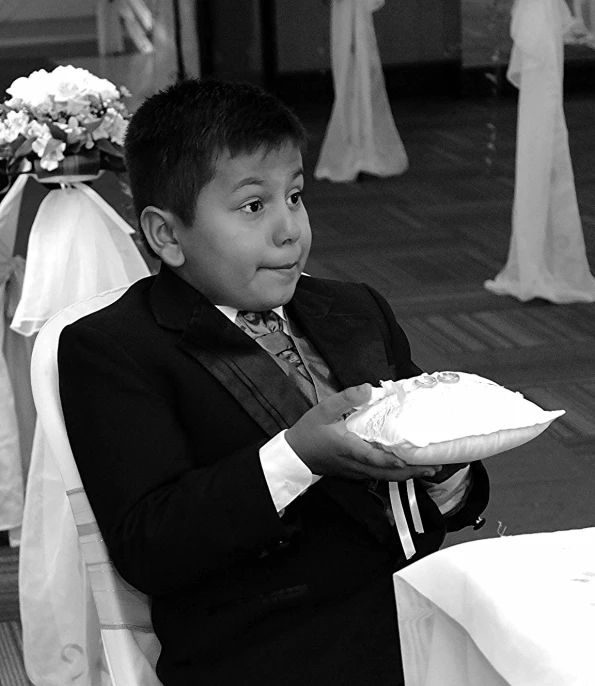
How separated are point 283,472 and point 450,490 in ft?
0.84

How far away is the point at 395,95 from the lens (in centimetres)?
939

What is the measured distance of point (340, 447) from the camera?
49.5 inches

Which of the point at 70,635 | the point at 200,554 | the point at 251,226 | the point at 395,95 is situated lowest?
the point at 395,95

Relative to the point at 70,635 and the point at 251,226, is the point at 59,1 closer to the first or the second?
the point at 70,635

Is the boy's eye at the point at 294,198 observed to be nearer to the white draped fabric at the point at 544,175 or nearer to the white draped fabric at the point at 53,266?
the white draped fabric at the point at 53,266

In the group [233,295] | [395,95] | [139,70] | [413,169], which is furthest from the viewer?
[395,95]

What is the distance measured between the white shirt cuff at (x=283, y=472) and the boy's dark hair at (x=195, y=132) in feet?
0.93

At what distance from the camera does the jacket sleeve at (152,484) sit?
51.1 inches

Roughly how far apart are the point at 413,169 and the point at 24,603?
17.5ft

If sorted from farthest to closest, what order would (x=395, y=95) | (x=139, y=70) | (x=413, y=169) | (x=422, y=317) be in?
(x=395, y=95), (x=139, y=70), (x=413, y=169), (x=422, y=317)

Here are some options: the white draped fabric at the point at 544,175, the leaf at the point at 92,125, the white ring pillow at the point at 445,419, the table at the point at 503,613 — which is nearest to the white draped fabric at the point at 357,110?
the white draped fabric at the point at 544,175

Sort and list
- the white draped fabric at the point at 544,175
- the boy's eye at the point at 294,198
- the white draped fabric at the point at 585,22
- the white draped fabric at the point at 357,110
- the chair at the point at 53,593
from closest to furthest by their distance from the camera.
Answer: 1. the boy's eye at the point at 294,198
2. the chair at the point at 53,593
3. the white draped fabric at the point at 544,175
4. the white draped fabric at the point at 585,22
5. the white draped fabric at the point at 357,110

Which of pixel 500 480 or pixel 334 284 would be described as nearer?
pixel 334 284

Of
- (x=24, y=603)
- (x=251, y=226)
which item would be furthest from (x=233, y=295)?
(x=24, y=603)
